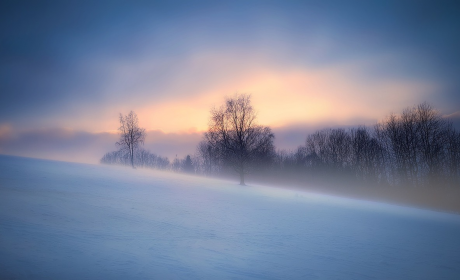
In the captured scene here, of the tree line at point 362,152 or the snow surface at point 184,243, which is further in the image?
the tree line at point 362,152

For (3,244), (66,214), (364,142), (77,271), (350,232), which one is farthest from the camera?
(364,142)

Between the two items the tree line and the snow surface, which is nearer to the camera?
the snow surface

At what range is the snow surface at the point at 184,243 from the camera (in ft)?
18.3

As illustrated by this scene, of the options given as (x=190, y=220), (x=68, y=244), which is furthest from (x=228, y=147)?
(x=68, y=244)

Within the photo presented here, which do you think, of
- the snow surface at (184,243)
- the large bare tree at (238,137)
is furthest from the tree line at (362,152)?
the snow surface at (184,243)

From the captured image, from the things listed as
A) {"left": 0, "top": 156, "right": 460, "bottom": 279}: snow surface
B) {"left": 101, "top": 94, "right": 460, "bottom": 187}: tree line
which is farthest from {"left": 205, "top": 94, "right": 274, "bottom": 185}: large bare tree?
{"left": 0, "top": 156, "right": 460, "bottom": 279}: snow surface

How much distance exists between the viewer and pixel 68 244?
6.21 meters

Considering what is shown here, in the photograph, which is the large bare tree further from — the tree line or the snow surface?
the snow surface

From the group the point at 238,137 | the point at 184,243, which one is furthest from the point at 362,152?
the point at 184,243

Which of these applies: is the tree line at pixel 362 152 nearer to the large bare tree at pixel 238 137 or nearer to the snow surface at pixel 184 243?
the large bare tree at pixel 238 137

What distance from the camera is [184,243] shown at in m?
7.58

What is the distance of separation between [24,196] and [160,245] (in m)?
8.64

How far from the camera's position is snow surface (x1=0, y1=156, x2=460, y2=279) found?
219 inches

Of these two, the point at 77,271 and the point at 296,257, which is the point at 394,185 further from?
the point at 77,271
